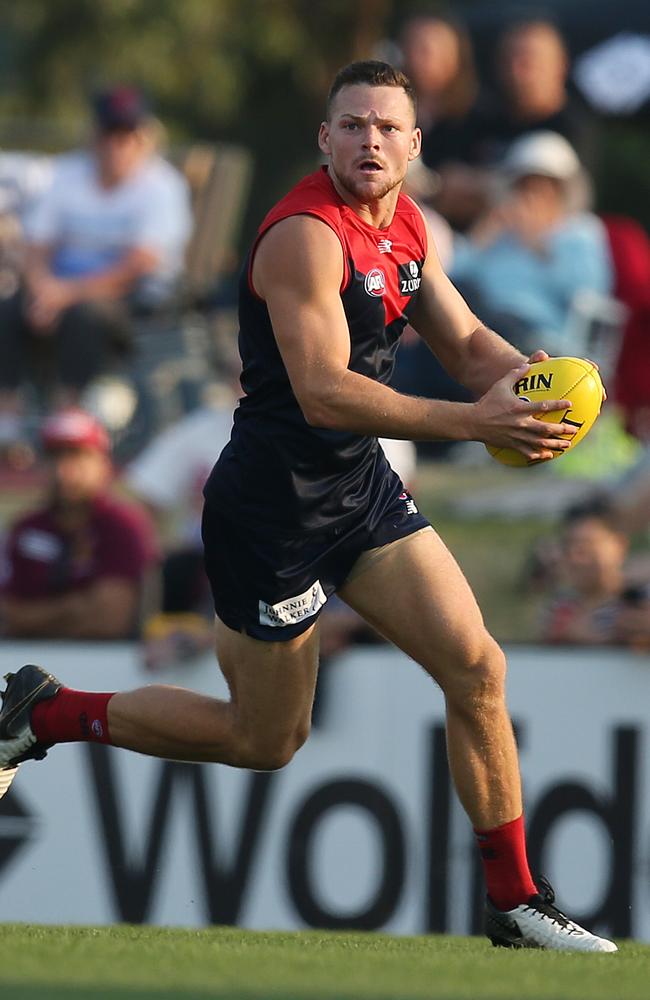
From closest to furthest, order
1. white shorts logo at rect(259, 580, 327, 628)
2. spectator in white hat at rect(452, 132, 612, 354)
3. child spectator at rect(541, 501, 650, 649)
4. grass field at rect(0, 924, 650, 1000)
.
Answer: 1. grass field at rect(0, 924, 650, 1000)
2. white shorts logo at rect(259, 580, 327, 628)
3. child spectator at rect(541, 501, 650, 649)
4. spectator in white hat at rect(452, 132, 612, 354)

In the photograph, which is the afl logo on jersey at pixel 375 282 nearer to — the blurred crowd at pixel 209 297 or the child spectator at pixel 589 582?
the child spectator at pixel 589 582

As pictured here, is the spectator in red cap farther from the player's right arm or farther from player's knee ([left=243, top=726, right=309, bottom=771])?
the player's right arm

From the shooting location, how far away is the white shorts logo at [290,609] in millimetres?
5352

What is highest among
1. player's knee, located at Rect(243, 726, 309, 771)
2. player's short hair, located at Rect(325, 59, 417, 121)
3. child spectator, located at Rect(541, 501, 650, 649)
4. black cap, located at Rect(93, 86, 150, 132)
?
black cap, located at Rect(93, 86, 150, 132)

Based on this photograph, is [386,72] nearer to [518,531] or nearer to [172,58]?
[518,531]

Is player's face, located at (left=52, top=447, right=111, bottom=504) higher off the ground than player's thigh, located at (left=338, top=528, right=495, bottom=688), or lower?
higher

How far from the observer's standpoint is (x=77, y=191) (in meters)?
11.1

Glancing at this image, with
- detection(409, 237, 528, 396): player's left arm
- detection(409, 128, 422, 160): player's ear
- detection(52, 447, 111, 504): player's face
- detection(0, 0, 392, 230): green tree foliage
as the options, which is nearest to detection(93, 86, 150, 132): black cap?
detection(52, 447, 111, 504): player's face

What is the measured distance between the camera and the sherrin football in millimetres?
5066

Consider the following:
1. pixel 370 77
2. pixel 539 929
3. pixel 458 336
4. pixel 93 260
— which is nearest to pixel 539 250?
pixel 93 260

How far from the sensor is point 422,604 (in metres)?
5.29

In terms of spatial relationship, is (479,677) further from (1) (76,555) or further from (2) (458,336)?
(1) (76,555)

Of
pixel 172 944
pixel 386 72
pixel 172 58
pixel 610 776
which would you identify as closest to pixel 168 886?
pixel 610 776

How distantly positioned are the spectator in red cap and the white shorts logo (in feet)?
18.7
